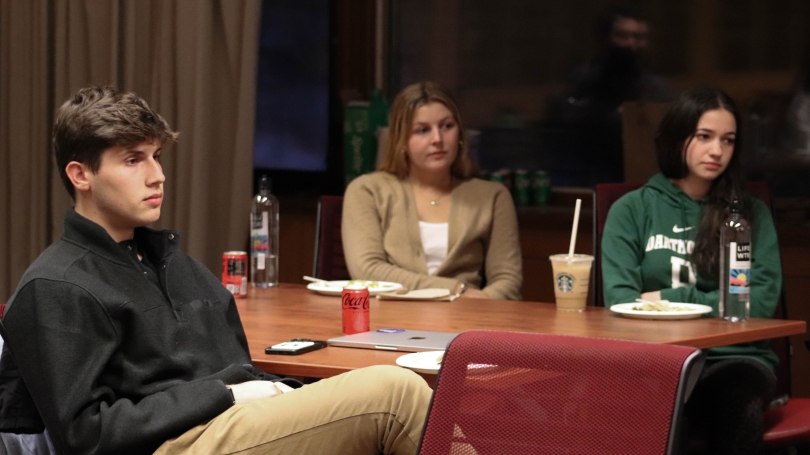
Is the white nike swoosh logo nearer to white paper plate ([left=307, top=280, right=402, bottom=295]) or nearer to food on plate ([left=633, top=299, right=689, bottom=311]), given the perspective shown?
food on plate ([left=633, top=299, right=689, bottom=311])

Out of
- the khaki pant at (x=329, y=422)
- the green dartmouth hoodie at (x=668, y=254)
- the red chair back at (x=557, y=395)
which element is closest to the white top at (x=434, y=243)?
the green dartmouth hoodie at (x=668, y=254)

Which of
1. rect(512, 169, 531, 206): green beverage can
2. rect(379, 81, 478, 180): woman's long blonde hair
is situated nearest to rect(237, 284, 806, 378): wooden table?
rect(379, 81, 478, 180): woman's long blonde hair

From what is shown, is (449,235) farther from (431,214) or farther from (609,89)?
(609,89)

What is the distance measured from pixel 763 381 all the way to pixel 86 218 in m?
1.59

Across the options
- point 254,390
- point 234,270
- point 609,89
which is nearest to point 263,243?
point 234,270

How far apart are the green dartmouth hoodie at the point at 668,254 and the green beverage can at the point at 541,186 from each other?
1248mm

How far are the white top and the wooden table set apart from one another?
1.39 ft

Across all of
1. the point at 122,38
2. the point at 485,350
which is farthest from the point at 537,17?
the point at 485,350

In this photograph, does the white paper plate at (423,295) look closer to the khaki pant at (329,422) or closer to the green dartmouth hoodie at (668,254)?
the green dartmouth hoodie at (668,254)

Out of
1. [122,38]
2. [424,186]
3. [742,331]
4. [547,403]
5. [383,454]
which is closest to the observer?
[547,403]

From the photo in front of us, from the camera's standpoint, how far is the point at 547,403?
4.48 feet

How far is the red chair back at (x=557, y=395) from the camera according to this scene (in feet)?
4.27

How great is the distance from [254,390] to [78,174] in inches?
20.4

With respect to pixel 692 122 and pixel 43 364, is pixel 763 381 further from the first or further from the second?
pixel 43 364
